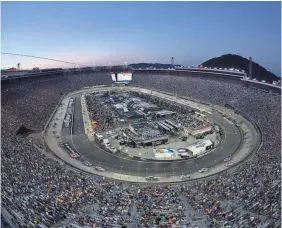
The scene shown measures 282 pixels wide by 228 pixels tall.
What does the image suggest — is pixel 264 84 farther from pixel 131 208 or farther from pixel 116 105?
pixel 131 208

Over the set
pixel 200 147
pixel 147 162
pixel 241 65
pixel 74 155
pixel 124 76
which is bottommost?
pixel 147 162

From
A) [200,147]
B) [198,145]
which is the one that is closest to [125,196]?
[200,147]

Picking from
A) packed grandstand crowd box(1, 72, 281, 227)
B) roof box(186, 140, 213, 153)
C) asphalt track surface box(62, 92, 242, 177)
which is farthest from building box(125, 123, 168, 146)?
packed grandstand crowd box(1, 72, 281, 227)

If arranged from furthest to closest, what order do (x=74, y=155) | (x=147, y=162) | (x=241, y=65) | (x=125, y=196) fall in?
(x=241, y=65) → (x=74, y=155) → (x=147, y=162) → (x=125, y=196)

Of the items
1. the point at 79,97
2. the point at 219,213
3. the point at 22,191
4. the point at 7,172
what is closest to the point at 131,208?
the point at 219,213

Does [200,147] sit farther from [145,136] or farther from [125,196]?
[125,196]

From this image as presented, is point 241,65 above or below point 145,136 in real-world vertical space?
above

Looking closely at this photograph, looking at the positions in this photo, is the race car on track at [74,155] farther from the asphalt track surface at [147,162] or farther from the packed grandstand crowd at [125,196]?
the packed grandstand crowd at [125,196]

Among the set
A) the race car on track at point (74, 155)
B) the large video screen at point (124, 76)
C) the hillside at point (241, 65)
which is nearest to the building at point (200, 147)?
the race car on track at point (74, 155)
